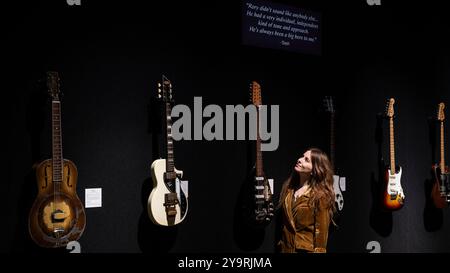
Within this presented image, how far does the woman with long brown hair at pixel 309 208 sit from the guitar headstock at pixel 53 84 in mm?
1942

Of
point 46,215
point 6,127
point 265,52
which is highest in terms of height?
point 265,52

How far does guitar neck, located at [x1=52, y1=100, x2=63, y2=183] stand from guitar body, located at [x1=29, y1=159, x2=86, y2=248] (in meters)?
0.03

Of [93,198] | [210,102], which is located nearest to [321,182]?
[210,102]

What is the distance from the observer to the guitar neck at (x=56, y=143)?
2.87 metres

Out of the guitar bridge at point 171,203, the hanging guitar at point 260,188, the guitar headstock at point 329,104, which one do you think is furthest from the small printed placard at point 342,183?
the guitar bridge at point 171,203

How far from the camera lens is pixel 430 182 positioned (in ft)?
16.5

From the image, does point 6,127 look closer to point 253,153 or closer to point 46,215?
point 46,215

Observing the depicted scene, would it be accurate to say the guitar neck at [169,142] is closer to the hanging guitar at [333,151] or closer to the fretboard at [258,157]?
the fretboard at [258,157]

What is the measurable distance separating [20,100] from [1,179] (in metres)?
0.52

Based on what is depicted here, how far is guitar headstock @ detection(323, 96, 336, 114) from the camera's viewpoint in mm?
4281

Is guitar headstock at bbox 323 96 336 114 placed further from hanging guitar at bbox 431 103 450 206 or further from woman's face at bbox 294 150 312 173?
hanging guitar at bbox 431 103 450 206
